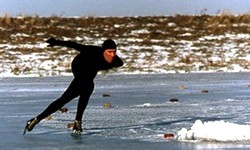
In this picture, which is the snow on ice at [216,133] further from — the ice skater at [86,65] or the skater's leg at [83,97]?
the skater's leg at [83,97]

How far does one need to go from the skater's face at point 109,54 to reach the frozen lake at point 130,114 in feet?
2.78

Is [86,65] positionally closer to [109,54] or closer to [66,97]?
[109,54]

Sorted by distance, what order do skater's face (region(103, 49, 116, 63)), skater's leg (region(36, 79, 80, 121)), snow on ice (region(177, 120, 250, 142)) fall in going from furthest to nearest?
skater's leg (region(36, 79, 80, 121)) → skater's face (region(103, 49, 116, 63)) → snow on ice (region(177, 120, 250, 142))

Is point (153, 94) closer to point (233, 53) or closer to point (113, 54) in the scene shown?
point (113, 54)

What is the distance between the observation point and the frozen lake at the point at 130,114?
25.2 feet

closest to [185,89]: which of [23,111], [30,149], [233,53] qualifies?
[23,111]

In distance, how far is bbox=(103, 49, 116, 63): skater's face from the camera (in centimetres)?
864

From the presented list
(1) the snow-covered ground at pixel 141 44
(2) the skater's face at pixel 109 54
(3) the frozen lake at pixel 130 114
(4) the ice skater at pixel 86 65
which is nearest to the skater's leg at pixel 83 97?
(4) the ice skater at pixel 86 65

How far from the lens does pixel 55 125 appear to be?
9445mm

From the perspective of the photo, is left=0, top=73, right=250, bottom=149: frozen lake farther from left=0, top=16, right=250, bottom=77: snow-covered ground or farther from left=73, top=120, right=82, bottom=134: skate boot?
left=0, top=16, right=250, bottom=77: snow-covered ground

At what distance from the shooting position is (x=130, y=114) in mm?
10648

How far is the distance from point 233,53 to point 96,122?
20.9 m

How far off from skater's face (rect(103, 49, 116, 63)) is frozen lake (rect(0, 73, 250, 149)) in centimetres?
85

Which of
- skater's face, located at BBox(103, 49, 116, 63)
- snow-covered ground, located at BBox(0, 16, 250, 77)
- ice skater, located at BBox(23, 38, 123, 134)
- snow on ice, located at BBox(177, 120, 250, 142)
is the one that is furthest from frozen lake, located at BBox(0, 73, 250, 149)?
snow-covered ground, located at BBox(0, 16, 250, 77)
